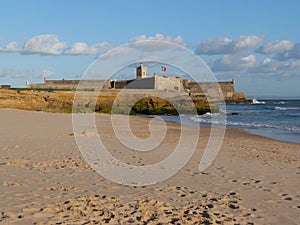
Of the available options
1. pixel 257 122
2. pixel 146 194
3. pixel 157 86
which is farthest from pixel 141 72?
pixel 146 194

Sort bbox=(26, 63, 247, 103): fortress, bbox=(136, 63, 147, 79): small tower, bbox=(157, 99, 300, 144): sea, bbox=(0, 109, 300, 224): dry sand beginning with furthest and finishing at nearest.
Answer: bbox=(136, 63, 147, 79): small tower, bbox=(26, 63, 247, 103): fortress, bbox=(157, 99, 300, 144): sea, bbox=(0, 109, 300, 224): dry sand

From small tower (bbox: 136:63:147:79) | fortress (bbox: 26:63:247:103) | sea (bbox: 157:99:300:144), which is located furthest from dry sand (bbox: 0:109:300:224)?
small tower (bbox: 136:63:147:79)

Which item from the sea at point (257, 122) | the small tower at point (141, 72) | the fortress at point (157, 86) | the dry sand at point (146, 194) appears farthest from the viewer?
the small tower at point (141, 72)

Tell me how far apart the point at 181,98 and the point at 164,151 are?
138 ft

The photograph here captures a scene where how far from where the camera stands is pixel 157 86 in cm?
6188

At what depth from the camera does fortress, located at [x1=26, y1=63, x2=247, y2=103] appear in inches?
2463

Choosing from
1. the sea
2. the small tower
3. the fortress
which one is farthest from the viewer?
the small tower

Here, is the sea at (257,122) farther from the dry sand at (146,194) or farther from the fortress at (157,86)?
the fortress at (157,86)

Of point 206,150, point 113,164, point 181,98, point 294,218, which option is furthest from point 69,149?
point 181,98

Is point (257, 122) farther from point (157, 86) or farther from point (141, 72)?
point (141, 72)

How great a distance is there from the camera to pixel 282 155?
1111 cm

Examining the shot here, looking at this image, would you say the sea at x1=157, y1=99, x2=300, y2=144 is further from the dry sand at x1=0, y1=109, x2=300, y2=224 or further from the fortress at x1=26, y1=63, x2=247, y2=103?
the fortress at x1=26, y1=63, x2=247, y2=103

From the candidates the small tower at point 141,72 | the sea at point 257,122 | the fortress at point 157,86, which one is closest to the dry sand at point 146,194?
the sea at point 257,122

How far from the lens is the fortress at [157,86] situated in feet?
205
